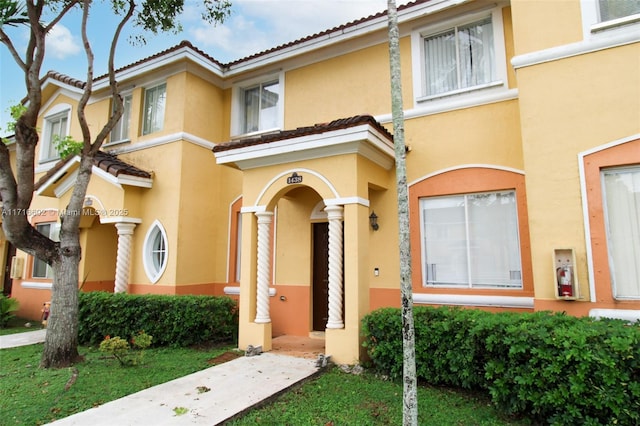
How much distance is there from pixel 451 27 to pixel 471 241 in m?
4.81

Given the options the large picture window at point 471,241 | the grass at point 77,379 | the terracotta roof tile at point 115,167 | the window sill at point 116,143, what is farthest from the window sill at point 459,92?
the window sill at point 116,143

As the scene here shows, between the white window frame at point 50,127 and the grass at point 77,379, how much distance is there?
828cm

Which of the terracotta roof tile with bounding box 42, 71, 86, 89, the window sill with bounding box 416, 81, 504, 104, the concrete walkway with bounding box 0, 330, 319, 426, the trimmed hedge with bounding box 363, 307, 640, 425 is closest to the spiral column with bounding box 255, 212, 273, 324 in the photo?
the concrete walkway with bounding box 0, 330, 319, 426

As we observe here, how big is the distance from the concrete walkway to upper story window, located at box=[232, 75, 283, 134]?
6.44 m

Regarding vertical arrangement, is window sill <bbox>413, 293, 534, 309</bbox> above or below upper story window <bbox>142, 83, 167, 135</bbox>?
below

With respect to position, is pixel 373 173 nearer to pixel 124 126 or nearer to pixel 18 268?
pixel 124 126

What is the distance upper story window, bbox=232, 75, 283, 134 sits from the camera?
36.4 feet

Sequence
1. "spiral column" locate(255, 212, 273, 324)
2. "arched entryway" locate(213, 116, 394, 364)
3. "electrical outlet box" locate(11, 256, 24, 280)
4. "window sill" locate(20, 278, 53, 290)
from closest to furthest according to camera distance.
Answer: "arched entryway" locate(213, 116, 394, 364)
"spiral column" locate(255, 212, 273, 324)
"window sill" locate(20, 278, 53, 290)
"electrical outlet box" locate(11, 256, 24, 280)

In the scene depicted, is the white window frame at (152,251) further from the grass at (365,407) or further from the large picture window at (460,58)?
the large picture window at (460,58)

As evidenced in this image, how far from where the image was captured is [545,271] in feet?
19.7

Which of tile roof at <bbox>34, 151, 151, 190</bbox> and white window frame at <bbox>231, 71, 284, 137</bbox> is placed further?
white window frame at <bbox>231, 71, 284, 137</bbox>

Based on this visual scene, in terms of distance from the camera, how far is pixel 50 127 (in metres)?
14.7

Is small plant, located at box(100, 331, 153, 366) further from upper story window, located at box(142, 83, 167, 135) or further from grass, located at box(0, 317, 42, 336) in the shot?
upper story window, located at box(142, 83, 167, 135)

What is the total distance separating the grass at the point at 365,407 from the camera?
4871mm
